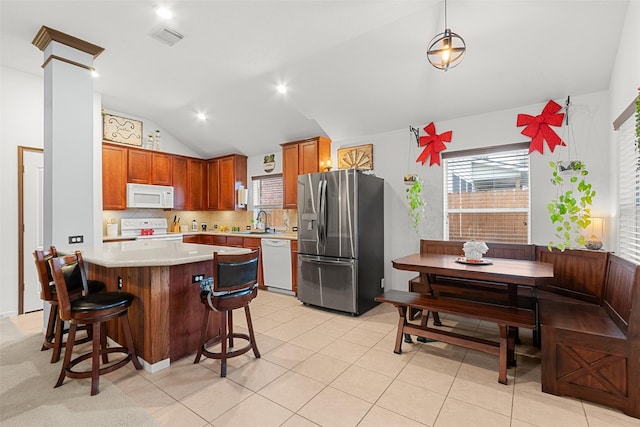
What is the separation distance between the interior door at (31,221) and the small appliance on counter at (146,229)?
135 cm

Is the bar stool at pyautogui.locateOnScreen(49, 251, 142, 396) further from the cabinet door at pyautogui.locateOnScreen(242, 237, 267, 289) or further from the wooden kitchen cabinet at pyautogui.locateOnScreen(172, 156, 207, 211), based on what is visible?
the wooden kitchen cabinet at pyautogui.locateOnScreen(172, 156, 207, 211)

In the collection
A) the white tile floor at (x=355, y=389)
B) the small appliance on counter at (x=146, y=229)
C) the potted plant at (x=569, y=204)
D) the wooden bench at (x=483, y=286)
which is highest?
the potted plant at (x=569, y=204)

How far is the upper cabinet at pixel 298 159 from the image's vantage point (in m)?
4.95

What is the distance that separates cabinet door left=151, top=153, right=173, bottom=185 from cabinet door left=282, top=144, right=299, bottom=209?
242cm

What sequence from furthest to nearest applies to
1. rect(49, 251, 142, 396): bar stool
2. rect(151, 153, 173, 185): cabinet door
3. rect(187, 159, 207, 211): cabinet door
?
rect(187, 159, 207, 211): cabinet door
rect(151, 153, 173, 185): cabinet door
rect(49, 251, 142, 396): bar stool

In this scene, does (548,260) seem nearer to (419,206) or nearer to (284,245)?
(419,206)

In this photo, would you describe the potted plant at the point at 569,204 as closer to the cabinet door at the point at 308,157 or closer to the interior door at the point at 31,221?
the cabinet door at the point at 308,157

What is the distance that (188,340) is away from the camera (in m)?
2.65

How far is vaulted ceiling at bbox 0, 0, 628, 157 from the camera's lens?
2.70 m

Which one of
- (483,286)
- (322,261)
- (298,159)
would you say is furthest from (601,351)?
(298,159)

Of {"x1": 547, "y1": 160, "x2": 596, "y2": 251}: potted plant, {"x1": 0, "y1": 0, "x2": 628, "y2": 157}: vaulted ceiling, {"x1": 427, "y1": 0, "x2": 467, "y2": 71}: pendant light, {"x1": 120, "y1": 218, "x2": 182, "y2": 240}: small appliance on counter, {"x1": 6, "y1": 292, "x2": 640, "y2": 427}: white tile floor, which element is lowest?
{"x1": 6, "y1": 292, "x2": 640, "y2": 427}: white tile floor

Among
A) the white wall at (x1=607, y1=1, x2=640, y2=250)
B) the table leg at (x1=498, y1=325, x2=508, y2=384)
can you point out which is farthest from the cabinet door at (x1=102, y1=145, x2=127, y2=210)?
the white wall at (x1=607, y1=1, x2=640, y2=250)

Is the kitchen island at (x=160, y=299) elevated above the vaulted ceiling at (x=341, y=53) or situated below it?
below

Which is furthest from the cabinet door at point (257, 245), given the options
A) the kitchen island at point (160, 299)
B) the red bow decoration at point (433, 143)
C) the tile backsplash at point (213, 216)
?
the red bow decoration at point (433, 143)
